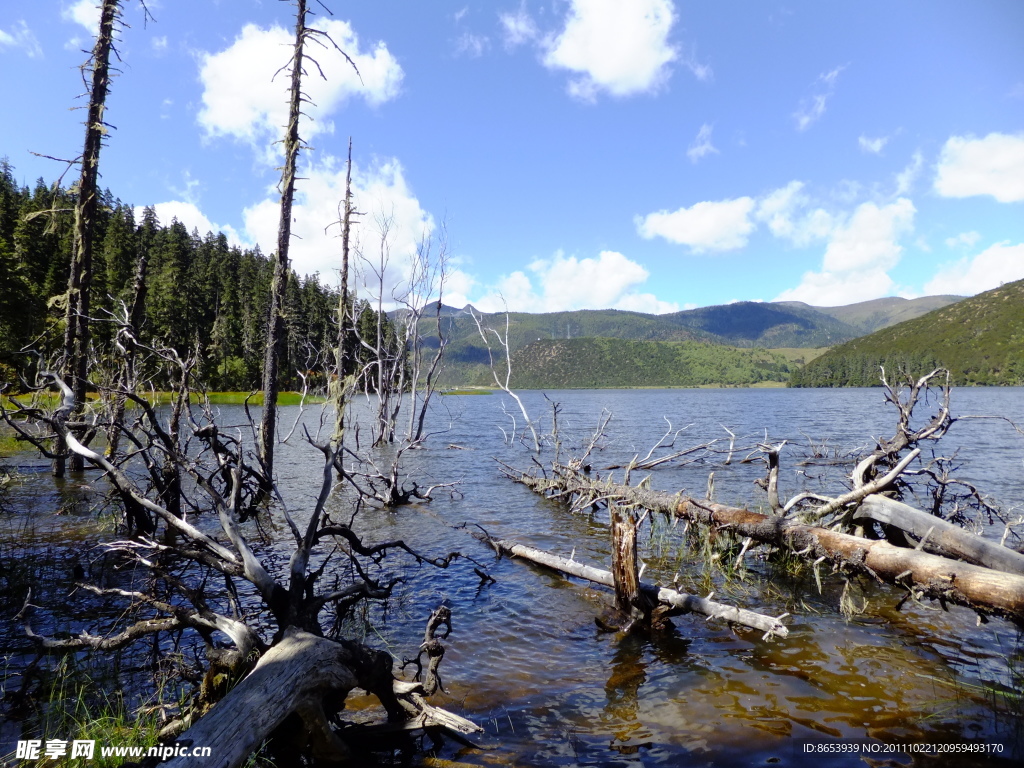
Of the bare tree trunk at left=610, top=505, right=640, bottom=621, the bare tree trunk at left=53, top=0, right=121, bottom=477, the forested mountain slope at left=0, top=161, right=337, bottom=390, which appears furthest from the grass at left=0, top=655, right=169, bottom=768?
the forested mountain slope at left=0, top=161, right=337, bottom=390

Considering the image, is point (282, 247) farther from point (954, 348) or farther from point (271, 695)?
point (954, 348)

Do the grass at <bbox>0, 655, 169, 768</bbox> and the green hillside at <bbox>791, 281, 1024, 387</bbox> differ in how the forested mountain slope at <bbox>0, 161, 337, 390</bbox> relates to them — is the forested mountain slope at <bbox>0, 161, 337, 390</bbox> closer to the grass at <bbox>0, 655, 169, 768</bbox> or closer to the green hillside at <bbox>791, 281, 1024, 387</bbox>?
the grass at <bbox>0, 655, 169, 768</bbox>

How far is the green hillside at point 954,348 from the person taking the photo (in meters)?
130

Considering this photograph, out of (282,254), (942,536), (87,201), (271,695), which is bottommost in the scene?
(271,695)

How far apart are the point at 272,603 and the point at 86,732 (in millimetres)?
1288

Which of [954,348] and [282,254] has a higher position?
[954,348]

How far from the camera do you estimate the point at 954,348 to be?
5807 inches

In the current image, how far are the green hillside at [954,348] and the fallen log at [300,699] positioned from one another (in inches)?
5589

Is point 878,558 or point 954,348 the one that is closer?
point 878,558

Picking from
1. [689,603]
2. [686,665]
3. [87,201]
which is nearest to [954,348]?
[689,603]

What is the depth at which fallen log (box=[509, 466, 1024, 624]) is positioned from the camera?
4684 mm

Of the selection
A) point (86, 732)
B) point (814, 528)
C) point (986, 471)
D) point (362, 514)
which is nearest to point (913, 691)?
point (814, 528)

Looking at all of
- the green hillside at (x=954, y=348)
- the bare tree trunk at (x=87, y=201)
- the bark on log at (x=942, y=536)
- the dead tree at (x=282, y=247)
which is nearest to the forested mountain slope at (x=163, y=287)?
the bare tree trunk at (x=87, y=201)

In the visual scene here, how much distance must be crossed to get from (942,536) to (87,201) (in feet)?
59.0
